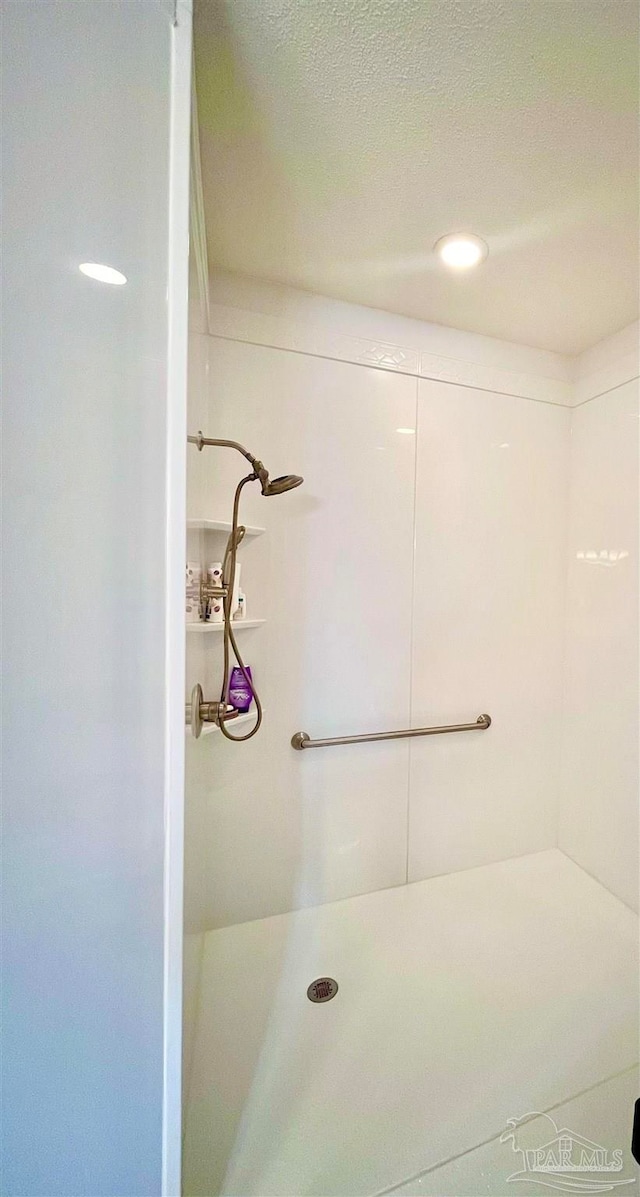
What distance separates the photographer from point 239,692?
1.23 m

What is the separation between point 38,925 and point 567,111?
1.76 metres

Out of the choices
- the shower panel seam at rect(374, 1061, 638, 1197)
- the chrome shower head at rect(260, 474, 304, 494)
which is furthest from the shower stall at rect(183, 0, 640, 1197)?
the chrome shower head at rect(260, 474, 304, 494)

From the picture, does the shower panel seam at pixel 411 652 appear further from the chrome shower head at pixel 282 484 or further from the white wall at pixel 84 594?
the white wall at pixel 84 594

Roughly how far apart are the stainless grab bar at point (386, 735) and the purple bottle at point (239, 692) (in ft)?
0.90

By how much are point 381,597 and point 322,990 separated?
121 centimetres

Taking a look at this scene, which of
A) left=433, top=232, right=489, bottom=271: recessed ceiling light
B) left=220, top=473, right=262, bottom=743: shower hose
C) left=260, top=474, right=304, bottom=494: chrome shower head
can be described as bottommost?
left=220, top=473, right=262, bottom=743: shower hose

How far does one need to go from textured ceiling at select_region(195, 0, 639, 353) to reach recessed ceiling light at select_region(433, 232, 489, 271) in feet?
0.09

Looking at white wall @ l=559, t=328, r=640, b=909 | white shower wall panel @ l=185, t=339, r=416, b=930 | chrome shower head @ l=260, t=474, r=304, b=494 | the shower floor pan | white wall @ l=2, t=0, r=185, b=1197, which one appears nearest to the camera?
white wall @ l=2, t=0, r=185, b=1197

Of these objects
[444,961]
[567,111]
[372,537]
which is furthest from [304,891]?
[567,111]

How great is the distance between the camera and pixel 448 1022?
1066 mm

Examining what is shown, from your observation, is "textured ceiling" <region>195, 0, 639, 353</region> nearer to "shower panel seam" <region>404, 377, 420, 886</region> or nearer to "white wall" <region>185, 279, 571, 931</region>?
"white wall" <region>185, 279, 571, 931</region>

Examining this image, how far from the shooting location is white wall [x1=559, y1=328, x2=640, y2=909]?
4.86 ft

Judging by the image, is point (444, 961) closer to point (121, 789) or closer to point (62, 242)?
point (121, 789)

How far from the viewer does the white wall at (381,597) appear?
4.43 feet
